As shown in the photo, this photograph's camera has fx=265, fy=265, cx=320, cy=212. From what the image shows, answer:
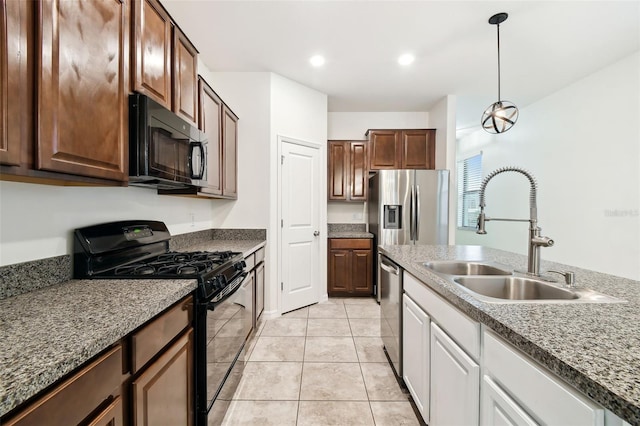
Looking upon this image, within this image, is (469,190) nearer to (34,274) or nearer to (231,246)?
(231,246)

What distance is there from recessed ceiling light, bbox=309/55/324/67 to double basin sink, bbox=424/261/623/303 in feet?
7.74

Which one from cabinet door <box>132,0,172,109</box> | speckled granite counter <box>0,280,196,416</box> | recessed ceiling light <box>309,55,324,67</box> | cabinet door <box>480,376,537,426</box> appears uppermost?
recessed ceiling light <box>309,55,324,67</box>

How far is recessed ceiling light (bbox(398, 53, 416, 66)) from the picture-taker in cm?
277

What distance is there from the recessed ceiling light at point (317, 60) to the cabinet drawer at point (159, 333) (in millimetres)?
2617

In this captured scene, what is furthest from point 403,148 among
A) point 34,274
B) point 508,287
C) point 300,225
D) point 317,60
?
point 34,274

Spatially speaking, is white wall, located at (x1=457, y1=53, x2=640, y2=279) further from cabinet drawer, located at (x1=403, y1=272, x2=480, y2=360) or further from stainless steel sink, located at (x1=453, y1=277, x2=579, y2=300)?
cabinet drawer, located at (x1=403, y1=272, x2=480, y2=360)

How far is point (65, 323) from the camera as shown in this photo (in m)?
0.75

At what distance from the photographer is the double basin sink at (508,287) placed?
1.04 m

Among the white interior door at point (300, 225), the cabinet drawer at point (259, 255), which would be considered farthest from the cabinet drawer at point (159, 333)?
the white interior door at point (300, 225)

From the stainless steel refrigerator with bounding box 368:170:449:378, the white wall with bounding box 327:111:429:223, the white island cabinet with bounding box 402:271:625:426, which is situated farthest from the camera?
the white wall with bounding box 327:111:429:223

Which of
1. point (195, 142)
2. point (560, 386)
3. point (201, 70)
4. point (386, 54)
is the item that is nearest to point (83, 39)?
point (195, 142)

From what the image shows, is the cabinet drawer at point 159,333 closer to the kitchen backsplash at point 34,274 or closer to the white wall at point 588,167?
the kitchen backsplash at point 34,274

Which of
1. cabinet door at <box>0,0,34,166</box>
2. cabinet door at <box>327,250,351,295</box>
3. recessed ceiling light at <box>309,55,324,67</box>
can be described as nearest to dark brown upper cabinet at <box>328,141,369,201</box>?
cabinet door at <box>327,250,351,295</box>

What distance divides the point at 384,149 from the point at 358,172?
0.53m
